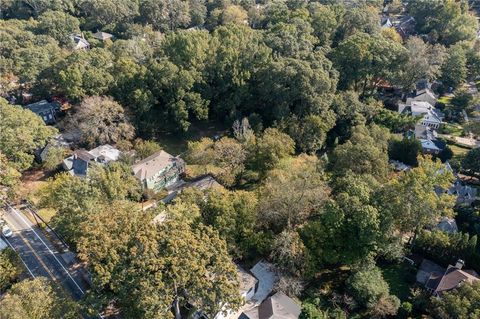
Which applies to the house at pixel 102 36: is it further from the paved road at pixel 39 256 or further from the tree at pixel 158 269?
the tree at pixel 158 269

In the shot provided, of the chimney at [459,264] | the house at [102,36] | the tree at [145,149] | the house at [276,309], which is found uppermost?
the chimney at [459,264]

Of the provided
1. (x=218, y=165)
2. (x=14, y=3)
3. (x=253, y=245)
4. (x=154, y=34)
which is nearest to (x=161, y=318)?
(x=253, y=245)

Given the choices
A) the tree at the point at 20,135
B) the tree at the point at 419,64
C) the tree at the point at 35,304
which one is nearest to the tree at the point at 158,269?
the tree at the point at 35,304

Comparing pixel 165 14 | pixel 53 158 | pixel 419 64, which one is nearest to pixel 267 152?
pixel 53 158

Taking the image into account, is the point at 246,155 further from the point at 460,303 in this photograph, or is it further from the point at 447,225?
the point at 460,303

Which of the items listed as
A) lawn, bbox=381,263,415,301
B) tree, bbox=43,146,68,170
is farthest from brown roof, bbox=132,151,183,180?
lawn, bbox=381,263,415,301

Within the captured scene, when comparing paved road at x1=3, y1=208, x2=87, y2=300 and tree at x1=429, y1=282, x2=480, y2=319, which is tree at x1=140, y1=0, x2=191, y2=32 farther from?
tree at x1=429, y1=282, x2=480, y2=319

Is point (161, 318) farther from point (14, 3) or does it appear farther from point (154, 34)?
point (14, 3)
